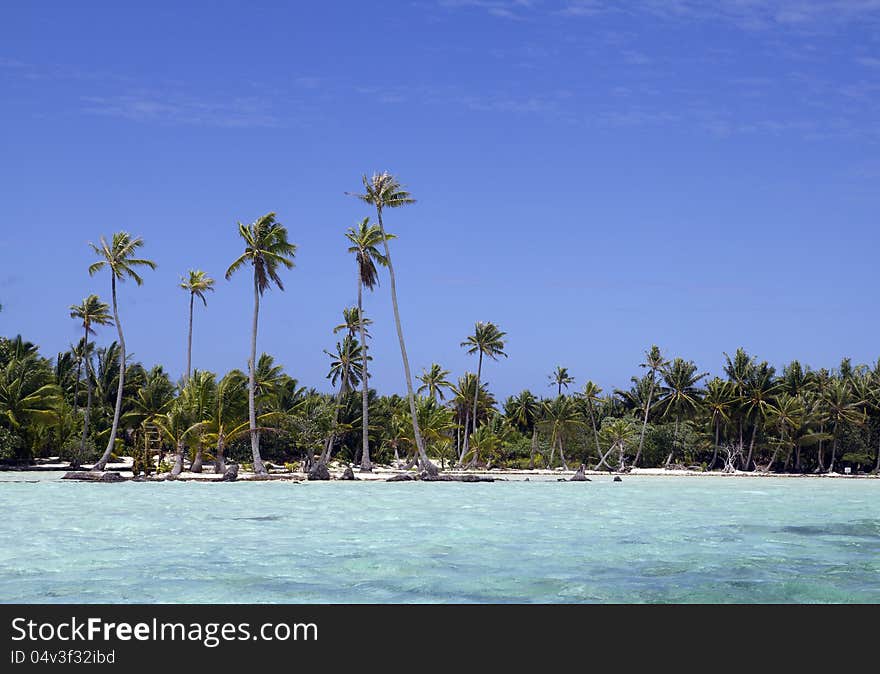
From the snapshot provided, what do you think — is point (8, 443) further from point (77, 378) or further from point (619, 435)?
point (619, 435)

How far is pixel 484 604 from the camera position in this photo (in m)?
16.8

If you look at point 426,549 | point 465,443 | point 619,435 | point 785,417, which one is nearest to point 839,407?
point 785,417

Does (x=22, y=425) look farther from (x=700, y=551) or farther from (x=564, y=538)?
(x=700, y=551)

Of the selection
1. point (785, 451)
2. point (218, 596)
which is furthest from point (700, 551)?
point (785, 451)

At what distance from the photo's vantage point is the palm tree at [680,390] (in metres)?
98.1

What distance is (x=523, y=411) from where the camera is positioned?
10656 cm

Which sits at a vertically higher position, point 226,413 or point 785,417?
point 785,417

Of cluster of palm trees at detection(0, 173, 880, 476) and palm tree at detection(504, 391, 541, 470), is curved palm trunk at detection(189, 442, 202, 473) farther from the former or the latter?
palm tree at detection(504, 391, 541, 470)

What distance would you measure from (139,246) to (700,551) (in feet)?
165

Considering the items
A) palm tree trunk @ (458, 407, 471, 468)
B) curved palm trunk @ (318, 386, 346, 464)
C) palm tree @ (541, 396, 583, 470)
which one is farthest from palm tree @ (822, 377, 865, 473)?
curved palm trunk @ (318, 386, 346, 464)

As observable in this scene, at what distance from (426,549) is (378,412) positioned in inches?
2446

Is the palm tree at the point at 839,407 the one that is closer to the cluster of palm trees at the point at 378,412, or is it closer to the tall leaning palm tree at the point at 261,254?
the cluster of palm trees at the point at 378,412
